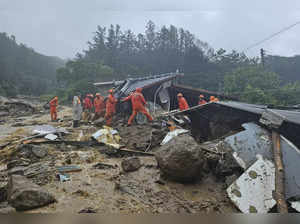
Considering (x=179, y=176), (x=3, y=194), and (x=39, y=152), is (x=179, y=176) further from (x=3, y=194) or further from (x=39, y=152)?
(x=39, y=152)

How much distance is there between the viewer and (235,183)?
199cm

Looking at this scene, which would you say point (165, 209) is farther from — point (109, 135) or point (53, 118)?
point (53, 118)

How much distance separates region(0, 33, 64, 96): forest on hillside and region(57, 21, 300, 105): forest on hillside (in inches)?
152

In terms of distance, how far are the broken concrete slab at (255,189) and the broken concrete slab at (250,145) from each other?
147mm

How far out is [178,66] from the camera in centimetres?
2528

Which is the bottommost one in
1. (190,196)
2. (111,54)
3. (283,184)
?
(190,196)

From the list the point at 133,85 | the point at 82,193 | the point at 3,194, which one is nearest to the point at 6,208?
the point at 3,194

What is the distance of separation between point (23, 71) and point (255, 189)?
33.8 meters

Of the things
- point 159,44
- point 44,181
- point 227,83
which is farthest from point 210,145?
point 159,44

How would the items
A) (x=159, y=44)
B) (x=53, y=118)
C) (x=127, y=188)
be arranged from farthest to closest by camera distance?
(x=159, y=44), (x=53, y=118), (x=127, y=188)

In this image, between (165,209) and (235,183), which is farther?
(235,183)

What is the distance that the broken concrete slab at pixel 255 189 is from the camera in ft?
5.72

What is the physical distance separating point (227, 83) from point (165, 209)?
18.9 m

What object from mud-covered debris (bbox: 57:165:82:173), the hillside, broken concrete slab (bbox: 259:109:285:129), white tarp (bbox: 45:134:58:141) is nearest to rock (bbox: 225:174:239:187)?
broken concrete slab (bbox: 259:109:285:129)
